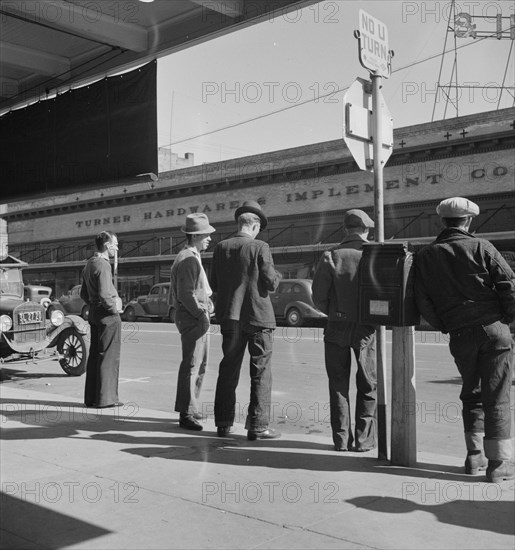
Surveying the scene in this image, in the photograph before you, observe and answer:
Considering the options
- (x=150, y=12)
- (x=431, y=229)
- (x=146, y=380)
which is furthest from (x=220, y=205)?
(x=150, y=12)

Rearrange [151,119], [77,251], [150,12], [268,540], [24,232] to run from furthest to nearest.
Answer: [24,232] < [77,251] < [151,119] < [150,12] < [268,540]

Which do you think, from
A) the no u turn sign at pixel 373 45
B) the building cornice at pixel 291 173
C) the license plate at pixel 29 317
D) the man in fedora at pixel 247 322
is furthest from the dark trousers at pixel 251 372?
the building cornice at pixel 291 173

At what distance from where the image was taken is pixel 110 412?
7.08 metres

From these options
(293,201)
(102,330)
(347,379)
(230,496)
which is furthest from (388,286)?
(293,201)

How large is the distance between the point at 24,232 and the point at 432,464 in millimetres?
47852

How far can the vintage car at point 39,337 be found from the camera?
10.6 meters

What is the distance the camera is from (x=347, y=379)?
210 inches

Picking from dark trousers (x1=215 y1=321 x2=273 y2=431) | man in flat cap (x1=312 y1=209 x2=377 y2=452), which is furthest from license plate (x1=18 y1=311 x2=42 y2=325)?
man in flat cap (x1=312 y1=209 x2=377 y2=452)

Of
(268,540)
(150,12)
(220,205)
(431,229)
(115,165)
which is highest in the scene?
(220,205)

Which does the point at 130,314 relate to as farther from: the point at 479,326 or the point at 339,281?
the point at 479,326

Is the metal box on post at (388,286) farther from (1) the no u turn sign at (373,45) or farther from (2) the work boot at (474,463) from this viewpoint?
(1) the no u turn sign at (373,45)

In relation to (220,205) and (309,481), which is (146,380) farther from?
(220,205)

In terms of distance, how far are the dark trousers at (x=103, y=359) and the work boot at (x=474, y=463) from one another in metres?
4.04

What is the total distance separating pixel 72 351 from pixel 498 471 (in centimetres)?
777
